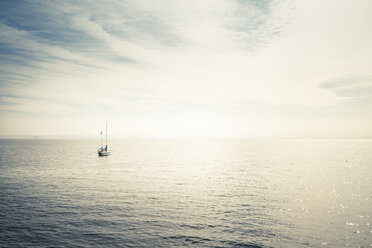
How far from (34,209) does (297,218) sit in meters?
38.2

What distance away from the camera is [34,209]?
34.2m

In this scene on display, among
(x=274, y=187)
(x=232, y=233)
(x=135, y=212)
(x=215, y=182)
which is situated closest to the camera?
(x=232, y=233)

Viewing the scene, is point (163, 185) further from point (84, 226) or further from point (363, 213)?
point (363, 213)

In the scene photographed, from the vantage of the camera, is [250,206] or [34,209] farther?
[250,206]

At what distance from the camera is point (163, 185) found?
5303cm

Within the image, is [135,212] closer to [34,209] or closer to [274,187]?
[34,209]

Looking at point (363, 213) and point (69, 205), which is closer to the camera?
point (363, 213)

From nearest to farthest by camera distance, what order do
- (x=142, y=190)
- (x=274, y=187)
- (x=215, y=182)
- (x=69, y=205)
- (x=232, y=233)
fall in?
(x=232, y=233), (x=69, y=205), (x=142, y=190), (x=274, y=187), (x=215, y=182)

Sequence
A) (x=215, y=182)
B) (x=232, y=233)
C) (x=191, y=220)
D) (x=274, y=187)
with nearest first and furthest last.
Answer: (x=232, y=233) < (x=191, y=220) < (x=274, y=187) < (x=215, y=182)

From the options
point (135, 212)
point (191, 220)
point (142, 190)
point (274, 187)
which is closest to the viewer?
point (191, 220)

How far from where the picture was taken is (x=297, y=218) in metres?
32.0

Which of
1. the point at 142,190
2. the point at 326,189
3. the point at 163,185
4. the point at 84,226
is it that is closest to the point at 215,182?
the point at 163,185

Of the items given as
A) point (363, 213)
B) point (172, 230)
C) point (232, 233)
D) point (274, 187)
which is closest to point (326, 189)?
point (274, 187)

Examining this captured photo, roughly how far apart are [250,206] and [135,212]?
725 inches
